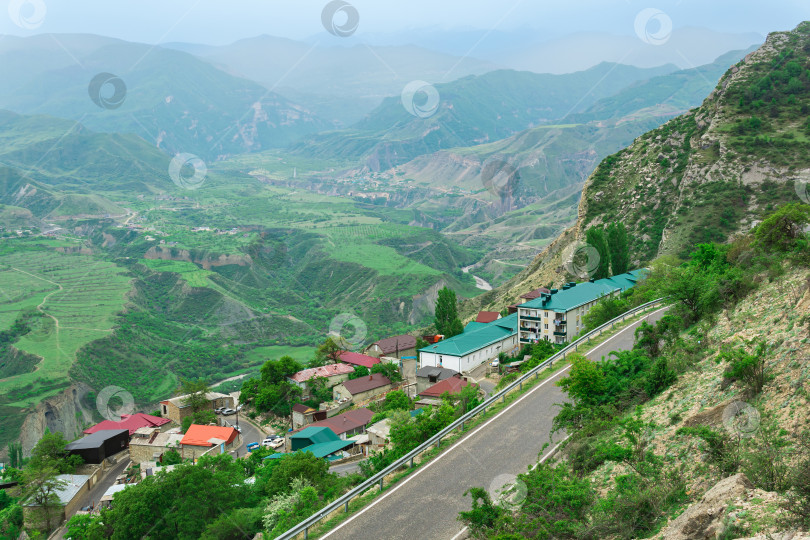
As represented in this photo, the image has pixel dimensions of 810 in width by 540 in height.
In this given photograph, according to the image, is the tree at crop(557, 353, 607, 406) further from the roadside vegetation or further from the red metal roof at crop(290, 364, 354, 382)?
the red metal roof at crop(290, 364, 354, 382)

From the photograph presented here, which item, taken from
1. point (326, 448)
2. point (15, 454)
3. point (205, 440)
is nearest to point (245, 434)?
point (205, 440)

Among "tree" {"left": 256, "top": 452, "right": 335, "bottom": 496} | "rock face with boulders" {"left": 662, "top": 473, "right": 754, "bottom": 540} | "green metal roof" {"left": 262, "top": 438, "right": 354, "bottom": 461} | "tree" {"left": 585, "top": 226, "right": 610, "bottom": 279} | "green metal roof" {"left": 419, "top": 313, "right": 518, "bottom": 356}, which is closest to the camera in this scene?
"rock face with boulders" {"left": 662, "top": 473, "right": 754, "bottom": 540}

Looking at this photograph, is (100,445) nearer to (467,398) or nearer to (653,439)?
(467,398)

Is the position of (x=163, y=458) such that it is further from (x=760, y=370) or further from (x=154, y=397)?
(x=154, y=397)

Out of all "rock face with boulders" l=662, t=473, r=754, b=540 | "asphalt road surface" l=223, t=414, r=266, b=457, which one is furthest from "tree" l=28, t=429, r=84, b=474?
"rock face with boulders" l=662, t=473, r=754, b=540

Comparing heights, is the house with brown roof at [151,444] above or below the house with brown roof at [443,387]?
below

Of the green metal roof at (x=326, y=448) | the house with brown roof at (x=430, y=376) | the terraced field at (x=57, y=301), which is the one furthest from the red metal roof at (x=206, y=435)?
the terraced field at (x=57, y=301)

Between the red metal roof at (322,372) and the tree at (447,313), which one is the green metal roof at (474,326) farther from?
the red metal roof at (322,372)
